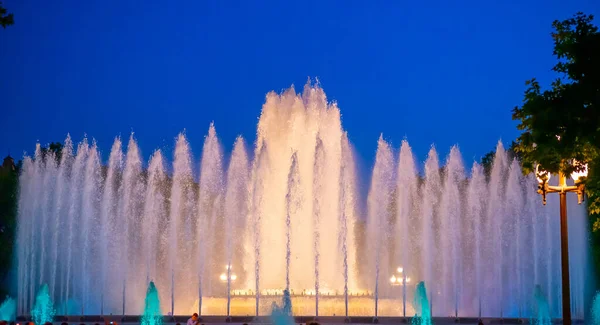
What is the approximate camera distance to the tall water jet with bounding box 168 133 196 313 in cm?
3938

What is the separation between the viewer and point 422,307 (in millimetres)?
27297

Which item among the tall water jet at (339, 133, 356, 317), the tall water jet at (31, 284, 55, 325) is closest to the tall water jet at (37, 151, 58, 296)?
the tall water jet at (31, 284, 55, 325)

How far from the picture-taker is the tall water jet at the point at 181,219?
3938cm

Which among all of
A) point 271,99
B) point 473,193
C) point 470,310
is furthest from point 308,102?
point 470,310

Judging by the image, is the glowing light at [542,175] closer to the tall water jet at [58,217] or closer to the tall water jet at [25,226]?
the tall water jet at [58,217]

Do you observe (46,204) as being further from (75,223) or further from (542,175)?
(542,175)

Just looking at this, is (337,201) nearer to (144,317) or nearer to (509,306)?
(509,306)

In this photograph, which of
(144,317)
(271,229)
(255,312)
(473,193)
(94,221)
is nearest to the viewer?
(144,317)

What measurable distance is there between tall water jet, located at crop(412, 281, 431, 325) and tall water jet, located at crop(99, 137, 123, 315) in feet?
55.8

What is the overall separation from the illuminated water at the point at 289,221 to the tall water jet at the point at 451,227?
4.0 inches

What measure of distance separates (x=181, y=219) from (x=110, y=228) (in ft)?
22.2

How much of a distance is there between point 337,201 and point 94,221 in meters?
14.0

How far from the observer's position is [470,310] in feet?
122

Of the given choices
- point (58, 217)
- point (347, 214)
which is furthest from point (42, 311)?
point (347, 214)
